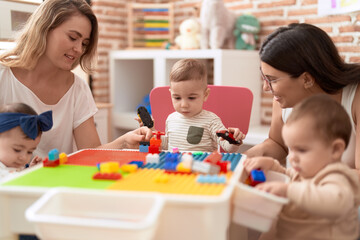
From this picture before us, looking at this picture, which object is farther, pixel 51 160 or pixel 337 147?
pixel 51 160

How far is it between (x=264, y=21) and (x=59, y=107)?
5.80 feet

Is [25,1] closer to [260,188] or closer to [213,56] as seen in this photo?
[213,56]

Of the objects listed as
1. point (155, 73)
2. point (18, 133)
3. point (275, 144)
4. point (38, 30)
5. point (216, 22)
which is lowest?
point (275, 144)

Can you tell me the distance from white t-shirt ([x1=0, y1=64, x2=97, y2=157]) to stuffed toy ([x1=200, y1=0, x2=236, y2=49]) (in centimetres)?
126

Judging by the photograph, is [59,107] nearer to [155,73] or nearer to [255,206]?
[255,206]

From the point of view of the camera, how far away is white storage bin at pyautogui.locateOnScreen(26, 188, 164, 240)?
78 cm

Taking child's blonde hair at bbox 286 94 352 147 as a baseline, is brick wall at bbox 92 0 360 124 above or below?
above

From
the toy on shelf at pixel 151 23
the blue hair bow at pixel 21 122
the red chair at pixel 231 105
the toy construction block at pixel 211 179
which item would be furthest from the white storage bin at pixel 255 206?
the toy on shelf at pixel 151 23

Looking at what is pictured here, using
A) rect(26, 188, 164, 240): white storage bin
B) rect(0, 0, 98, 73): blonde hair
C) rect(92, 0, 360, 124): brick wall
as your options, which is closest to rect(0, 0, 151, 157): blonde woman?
rect(0, 0, 98, 73): blonde hair

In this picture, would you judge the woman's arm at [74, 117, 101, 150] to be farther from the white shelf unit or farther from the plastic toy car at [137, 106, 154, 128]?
the white shelf unit

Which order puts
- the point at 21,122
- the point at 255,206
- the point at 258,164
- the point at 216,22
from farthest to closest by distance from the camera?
1. the point at 216,22
2. the point at 21,122
3. the point at 258,164
4. the point at 255,206

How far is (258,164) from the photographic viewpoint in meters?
1.10

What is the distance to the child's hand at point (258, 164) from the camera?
42.9 inches

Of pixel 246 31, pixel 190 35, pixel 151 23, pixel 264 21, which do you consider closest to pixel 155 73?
pixel 190 35
